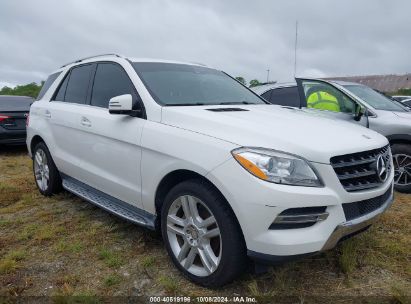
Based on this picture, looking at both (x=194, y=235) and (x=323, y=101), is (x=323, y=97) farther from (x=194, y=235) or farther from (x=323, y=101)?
(x=194, y=235)

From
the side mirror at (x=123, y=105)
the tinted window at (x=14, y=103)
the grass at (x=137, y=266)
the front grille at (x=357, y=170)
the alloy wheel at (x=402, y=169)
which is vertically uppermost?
the side mirror at (x=123, y=105)

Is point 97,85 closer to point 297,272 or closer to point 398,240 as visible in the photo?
point 297,272

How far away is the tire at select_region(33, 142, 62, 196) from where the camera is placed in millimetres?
4758

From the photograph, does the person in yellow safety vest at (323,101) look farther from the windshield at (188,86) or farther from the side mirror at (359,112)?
the windshield at (188,86)

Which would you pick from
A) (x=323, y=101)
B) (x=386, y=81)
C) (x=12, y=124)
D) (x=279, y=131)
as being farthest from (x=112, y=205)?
(x=386, y=81)

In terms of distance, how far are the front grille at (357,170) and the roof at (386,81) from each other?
49250mm

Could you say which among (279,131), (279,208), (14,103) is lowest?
(279,208)

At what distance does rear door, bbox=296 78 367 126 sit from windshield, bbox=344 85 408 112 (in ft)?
0.75

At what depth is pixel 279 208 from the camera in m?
2.30

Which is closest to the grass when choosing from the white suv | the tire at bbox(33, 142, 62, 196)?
the white suv

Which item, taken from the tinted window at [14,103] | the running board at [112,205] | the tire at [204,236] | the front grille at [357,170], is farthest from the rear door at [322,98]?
the tinted window at [14,103]

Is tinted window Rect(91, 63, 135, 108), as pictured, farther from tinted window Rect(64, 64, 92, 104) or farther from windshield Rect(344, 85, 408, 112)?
windshield Rect(344, 85, 408, 112)

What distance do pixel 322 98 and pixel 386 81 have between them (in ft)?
172

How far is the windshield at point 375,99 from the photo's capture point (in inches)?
216
